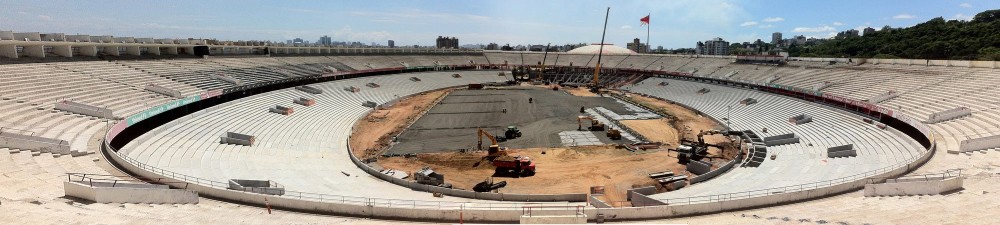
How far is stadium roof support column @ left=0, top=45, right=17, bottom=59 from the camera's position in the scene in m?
35.4

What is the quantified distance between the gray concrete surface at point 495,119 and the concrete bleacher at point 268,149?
22.8ft

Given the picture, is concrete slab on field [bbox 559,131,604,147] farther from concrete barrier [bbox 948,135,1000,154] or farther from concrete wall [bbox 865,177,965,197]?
concrete wall [bbox 865,177,965,197]

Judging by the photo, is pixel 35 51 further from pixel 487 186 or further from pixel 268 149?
pixel 487 186

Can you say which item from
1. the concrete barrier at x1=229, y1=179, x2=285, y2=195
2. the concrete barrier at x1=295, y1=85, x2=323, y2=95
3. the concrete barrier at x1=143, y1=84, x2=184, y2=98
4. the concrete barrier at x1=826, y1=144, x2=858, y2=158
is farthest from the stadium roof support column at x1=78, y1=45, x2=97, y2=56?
the concrete barrier at x1=826, y1=144, x2=858, y2=158

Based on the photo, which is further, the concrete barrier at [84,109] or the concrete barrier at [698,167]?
the concrete barrier at [698,167]

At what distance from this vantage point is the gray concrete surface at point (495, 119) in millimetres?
40219

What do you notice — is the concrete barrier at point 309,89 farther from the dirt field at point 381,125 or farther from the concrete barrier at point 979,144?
the concrete barrier at point 979,144

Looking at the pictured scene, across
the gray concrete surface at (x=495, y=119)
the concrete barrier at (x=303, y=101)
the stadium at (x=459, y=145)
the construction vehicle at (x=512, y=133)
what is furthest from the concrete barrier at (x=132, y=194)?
the concrete barrier at (x=303, y=101)

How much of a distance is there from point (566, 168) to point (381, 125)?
23.2 metres

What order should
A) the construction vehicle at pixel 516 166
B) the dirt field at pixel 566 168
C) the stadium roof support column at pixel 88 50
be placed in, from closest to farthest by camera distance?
the dirt field at pixel 566 168
the construction vehicle at pixel 516 166
the stadium roof support column at pixel 88 50

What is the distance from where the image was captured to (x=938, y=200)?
16531 mm

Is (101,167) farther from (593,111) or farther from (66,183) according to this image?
(593,111)

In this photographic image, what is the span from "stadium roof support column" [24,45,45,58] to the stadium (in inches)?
6.4

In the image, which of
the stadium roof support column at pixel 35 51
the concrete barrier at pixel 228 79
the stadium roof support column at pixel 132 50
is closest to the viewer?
the stadium roof support column at pixel 35 51
